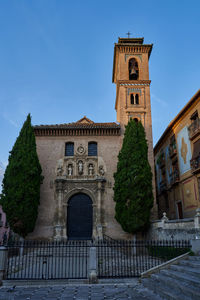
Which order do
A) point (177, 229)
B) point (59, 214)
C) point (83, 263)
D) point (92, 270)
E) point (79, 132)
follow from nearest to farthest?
1. point (92, 270)
2. point (83, 263)
3. point (177, 229)
4. point (59, 214)
5. point (79, 132)

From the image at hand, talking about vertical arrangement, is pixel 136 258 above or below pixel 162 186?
below

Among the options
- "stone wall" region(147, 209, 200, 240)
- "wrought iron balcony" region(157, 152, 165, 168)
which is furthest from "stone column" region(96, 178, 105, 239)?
"wrought iron balcony" region(157, 152, 165, 168)

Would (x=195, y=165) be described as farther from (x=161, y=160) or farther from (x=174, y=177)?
(x=161, y=160)

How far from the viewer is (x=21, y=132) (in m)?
A: 17.7

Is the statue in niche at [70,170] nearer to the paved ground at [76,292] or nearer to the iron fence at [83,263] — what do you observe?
the iron fence at [83,263]

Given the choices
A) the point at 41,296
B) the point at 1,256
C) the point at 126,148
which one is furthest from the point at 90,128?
the point at 41,296

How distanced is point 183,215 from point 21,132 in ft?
45.3

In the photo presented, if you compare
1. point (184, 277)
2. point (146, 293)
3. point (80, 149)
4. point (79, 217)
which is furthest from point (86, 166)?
point (184, 277)

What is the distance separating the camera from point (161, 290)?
6547mm

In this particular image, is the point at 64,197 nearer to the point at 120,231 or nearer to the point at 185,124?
the point at 120,231

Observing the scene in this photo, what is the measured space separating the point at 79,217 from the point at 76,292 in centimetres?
1102

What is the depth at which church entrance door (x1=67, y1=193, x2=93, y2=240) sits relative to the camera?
57.5 feet

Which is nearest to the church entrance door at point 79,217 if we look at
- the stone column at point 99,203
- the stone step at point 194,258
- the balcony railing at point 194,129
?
the stone column at point 99,203

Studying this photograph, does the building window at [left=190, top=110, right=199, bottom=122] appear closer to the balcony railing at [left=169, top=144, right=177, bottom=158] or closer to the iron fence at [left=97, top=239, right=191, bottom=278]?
the balcony railing at [left=169, top=144, right=177, bottom=158]
